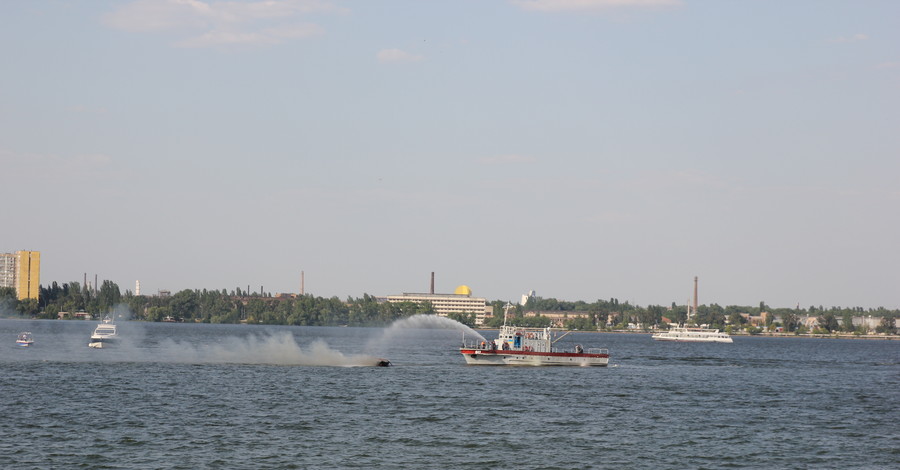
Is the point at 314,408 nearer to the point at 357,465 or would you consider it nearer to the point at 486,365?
the point at 357,465

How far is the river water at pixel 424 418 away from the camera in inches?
2335

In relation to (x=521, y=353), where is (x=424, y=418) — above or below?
below

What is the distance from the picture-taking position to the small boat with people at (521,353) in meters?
130

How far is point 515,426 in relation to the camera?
73.6 m

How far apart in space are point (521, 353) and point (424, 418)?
54.6 m

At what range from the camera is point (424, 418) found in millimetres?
76875

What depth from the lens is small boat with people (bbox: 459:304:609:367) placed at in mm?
130000

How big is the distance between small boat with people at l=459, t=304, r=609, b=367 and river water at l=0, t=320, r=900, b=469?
1.51 metres

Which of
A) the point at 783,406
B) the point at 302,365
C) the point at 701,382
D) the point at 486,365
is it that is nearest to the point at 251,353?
the point at 302,365

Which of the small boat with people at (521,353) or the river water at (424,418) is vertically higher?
the small boat with people at (521,353)

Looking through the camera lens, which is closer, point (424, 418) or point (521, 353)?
point (424, 418)

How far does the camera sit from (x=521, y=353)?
427 ft

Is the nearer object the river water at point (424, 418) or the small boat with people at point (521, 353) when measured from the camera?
the river water at point (424, 418)

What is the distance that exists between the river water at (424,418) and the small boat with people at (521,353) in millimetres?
1512
